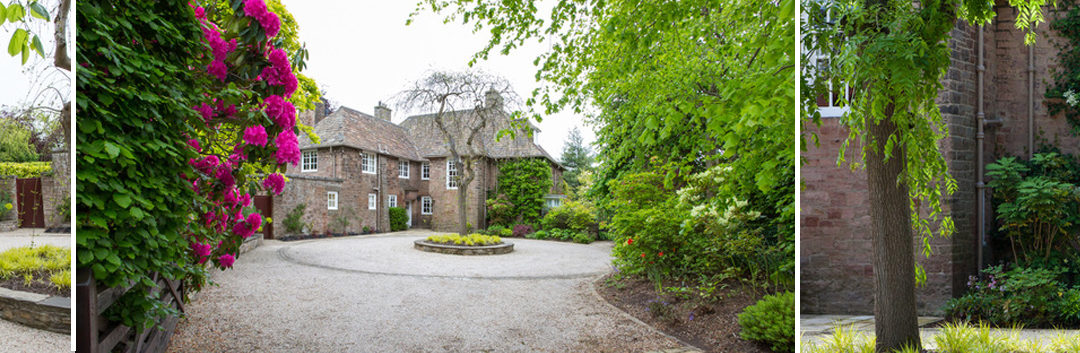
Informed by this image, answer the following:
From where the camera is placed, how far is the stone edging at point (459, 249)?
13648 millimetres

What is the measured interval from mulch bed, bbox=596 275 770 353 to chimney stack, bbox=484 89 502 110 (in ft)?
25.7

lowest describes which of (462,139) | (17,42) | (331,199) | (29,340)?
(331,199)

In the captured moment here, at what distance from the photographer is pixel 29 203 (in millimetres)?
1964

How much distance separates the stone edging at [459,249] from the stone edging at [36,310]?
38.3 feet

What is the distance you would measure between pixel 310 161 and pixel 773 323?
2023 cm

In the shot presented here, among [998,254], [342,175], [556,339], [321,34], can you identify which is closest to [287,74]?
[321,34]

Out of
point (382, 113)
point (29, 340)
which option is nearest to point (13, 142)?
point (29, 340)

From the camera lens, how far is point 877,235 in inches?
130

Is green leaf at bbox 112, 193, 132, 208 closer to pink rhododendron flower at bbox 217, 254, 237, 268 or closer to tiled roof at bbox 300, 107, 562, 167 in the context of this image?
pink rhododendron flower at bbox 217, 254, 237, 268

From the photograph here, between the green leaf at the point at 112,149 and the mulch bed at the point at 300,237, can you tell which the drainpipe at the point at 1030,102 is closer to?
the green leaf at the point at 112,149

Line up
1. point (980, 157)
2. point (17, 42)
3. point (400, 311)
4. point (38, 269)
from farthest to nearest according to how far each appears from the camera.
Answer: point (980, 157) → point (400, 311) → point (38, 269) → point (17, 42)

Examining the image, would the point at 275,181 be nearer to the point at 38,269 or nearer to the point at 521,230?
the point at 38,269

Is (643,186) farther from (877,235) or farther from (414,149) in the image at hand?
(414,149)

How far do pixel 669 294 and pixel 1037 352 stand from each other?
11.5ft
